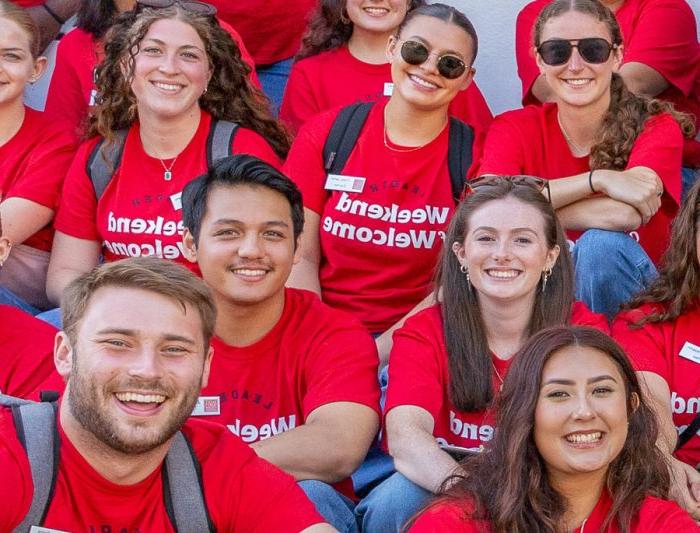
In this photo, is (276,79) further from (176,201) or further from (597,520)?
(597,520)

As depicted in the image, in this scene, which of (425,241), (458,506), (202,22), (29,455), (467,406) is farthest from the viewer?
(202,22)

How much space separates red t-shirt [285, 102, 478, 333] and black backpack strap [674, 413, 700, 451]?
3.45ft

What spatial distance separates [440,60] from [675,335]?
49.2 inches

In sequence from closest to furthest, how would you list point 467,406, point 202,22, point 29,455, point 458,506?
point 29,455 < point 458,506 < point 467,406 < point 202,22

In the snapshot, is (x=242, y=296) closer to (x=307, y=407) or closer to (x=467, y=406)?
(x=307, y=407)

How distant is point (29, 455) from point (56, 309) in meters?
1.70

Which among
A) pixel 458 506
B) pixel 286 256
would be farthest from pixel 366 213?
pixel 458 506

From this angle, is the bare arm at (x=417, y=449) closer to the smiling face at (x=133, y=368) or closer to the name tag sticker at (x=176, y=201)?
the smiling face at (x=133, y=368)

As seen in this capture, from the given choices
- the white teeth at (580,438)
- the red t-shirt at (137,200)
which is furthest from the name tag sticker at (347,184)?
the white teeth at (580,438)

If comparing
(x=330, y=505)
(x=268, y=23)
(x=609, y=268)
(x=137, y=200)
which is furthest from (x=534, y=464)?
(x=268, y=23)

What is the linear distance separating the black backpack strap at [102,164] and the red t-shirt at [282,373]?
1.05 m

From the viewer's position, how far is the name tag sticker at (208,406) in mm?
4238

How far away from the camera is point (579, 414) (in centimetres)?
352

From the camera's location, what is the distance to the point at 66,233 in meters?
5.15
